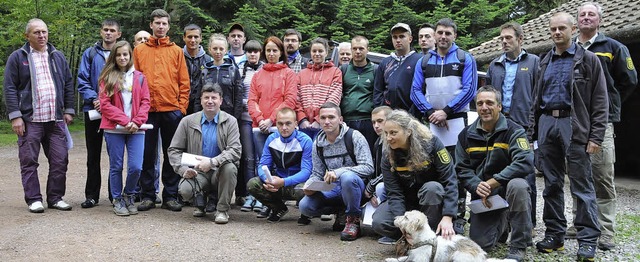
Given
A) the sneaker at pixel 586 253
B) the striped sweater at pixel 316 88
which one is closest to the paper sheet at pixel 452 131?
the striped sweater at pixel 316 88

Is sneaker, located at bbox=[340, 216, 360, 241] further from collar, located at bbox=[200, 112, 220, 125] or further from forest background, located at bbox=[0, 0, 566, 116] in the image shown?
forest background, located at bbox=[0, 0, 566, 116]

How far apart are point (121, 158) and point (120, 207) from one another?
569 millimetres

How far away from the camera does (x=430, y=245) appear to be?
4375 mm

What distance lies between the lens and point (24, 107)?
6.50 metres

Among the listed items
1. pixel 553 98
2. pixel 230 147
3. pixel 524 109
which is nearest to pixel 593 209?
pixel 553 98

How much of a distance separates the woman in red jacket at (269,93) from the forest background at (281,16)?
34.5ft

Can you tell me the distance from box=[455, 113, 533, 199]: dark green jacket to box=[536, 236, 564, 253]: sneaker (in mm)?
711

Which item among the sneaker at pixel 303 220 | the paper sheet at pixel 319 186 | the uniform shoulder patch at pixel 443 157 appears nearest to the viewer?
the uniform shoulder patch at pixel 443 157

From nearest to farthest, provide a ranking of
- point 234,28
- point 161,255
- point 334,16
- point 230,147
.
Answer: point 161,255
point 230,147
point 234,28
point 334,16

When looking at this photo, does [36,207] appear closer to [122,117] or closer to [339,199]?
[122,117]

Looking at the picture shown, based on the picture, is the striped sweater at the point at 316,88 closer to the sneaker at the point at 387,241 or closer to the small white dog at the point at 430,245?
the sneaker at the point at 387,241

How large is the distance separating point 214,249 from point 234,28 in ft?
12.2

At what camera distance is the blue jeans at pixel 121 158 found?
652 cm

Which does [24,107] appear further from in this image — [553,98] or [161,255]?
[553,98]
